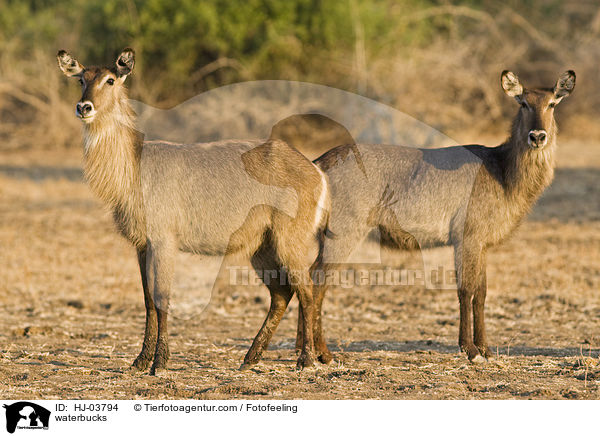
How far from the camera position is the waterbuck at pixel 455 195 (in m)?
6.05

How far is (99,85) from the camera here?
5.35 metres

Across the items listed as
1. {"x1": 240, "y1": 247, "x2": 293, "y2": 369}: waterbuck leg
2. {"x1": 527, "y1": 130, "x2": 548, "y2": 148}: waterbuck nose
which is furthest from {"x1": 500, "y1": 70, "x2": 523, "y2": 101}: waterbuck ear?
{"x1": 240, "y1": 247, "x2": 293, "y2": 369}: waterbuck leg

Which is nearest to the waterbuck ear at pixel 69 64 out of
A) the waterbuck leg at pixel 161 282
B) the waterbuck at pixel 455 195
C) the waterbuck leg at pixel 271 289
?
the waterbuck leg at pixel 161 282

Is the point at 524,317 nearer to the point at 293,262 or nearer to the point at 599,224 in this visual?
the point at 293,262

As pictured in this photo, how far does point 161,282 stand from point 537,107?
9.96 ft

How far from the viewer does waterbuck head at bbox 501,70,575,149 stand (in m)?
5.82

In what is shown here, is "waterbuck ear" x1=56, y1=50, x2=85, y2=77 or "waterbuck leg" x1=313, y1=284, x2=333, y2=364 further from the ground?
"waterbuck ear" x1=56, y1=50, x2=85, y2=77

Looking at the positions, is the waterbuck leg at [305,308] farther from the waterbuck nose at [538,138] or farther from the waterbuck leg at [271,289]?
the waterbuck nose at [538,138]

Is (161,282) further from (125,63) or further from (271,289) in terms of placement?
(125,63)

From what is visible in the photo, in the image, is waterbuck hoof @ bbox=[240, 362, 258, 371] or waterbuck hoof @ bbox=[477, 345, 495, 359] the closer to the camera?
waterbuck hoof @ bbox=[240, 362, 258, 371]

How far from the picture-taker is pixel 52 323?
6.95 metres
